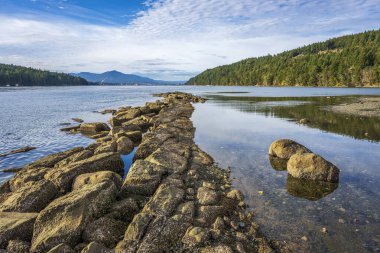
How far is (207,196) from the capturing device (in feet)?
40.3

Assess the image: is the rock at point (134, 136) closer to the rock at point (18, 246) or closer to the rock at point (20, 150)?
the rock at point (20, 150)

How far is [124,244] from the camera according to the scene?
8719 millimetres

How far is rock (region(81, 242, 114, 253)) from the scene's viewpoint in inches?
326

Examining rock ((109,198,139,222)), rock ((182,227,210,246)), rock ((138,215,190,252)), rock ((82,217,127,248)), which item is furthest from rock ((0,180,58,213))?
rock ((182,227,210,246))

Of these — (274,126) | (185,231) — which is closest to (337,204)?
(185,231)

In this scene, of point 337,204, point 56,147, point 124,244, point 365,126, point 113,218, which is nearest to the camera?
point 124,244

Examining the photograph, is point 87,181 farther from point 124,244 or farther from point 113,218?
point 124,244

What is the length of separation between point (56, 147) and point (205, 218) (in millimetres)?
20379

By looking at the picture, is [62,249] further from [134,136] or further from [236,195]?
[134,136]

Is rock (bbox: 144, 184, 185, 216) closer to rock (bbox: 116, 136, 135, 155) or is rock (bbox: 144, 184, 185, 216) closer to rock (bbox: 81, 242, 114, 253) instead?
rock (bbox: 81, 242, 114, 253)

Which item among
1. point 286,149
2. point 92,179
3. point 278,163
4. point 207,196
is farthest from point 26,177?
point 286,149

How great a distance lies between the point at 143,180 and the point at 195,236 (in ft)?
16.8

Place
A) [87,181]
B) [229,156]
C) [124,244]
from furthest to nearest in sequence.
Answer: [229,156], [87,181], [124,244]

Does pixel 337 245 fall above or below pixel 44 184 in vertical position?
below
